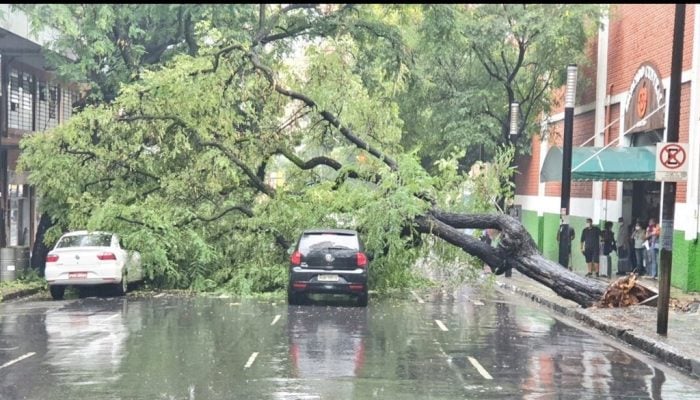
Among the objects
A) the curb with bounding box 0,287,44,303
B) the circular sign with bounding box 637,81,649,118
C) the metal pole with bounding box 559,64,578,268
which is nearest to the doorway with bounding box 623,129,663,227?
the circular sign with bounding box 637,81,649,118

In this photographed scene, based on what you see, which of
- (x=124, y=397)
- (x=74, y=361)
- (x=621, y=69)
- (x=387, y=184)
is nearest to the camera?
(x=124, y=397)

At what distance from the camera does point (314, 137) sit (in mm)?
25578

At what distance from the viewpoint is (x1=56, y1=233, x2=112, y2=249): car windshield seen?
23641 millimetres

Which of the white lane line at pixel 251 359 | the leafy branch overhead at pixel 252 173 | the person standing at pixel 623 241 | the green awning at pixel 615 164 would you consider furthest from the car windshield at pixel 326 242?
the person standing at pixel 623 241

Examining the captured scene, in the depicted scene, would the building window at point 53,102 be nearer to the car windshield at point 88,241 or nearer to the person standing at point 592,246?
the car windshield at point 88,241

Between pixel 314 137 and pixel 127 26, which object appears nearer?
pixel 314 137

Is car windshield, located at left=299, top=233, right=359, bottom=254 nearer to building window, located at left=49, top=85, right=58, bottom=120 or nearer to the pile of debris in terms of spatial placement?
the pile of debris

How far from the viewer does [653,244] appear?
27.5m

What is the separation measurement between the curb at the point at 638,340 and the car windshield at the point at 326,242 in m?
5.04

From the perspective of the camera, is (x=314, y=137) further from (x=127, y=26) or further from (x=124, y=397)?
(x=124, y=397)

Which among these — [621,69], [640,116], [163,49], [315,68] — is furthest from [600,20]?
[163,49]

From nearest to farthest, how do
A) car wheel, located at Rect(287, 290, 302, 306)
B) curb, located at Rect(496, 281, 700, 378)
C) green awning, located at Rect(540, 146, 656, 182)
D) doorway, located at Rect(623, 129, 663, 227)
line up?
curb, located at Rect(496, 281, 700, 378), car wheel, located at Rect(287, 290, 302, 306), green awning, located at Rect(540, 146, 656, 182), doorway, located at Rect(623, 129, 663, 227)

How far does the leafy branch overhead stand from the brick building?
16.1 ft

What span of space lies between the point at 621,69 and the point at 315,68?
1182 centimetres
